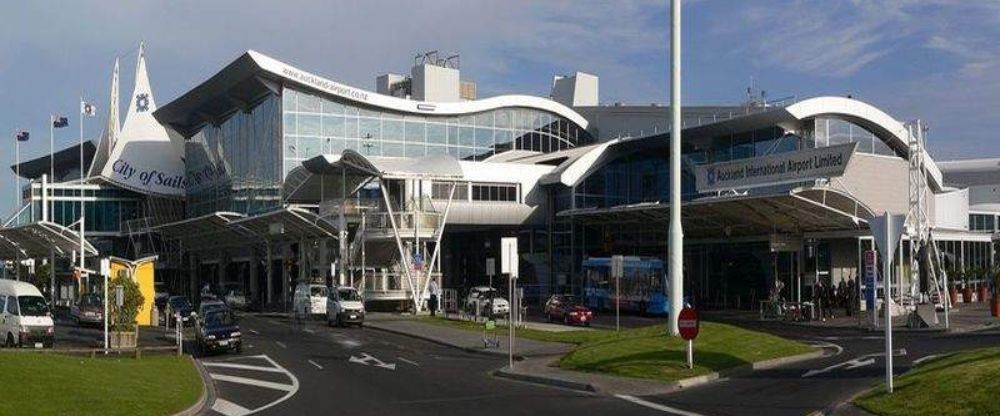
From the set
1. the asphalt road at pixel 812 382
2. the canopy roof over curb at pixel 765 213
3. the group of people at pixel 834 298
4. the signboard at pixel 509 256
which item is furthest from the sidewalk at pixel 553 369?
the group of people at pixel 834 298

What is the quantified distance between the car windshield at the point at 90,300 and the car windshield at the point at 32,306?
14.2 m

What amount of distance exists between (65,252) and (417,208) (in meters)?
26.0

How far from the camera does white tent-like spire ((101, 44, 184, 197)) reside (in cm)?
10256

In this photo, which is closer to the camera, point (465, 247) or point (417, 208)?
point (417, 208)

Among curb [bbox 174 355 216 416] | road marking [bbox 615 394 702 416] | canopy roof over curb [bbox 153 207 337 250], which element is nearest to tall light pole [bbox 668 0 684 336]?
road marking [bbox 615 394 702 416]

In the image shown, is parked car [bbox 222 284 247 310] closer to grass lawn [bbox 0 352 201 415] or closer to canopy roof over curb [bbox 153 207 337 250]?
canopy roof over curb [bbox 153 207 337 250]

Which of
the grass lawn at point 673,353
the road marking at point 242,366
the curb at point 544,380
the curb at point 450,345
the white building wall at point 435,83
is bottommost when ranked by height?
the curb at point 450,345

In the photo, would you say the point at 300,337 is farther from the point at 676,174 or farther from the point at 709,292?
the point at 709,292

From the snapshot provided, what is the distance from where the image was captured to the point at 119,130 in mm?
105625

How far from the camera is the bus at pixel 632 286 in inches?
2159

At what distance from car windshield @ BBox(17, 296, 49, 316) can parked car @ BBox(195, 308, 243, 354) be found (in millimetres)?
5459

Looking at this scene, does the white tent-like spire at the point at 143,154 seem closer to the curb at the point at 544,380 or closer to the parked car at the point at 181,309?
the parked car at the point at 181,309

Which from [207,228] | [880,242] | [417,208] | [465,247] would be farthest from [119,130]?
[880,242]

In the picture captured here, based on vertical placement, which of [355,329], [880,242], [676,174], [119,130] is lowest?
[355,329]
